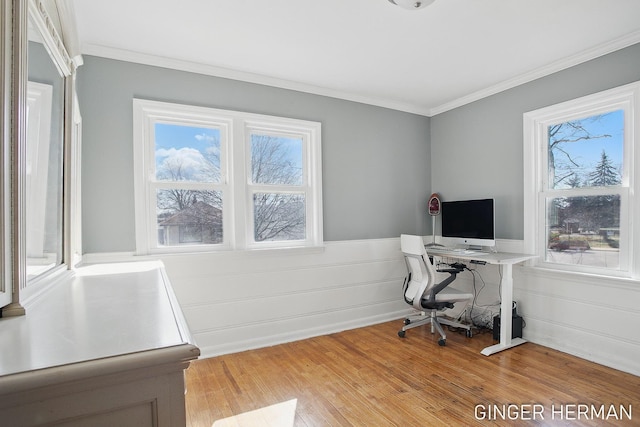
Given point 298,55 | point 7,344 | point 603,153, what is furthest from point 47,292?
point 603,153

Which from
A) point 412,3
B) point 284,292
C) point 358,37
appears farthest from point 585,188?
point 284,292

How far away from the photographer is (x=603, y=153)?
2.79m

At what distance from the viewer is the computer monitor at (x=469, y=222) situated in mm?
3287

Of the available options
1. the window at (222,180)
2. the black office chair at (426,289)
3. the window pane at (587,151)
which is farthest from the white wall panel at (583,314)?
the window at (222,180)

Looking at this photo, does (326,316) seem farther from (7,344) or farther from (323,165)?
(7,344)

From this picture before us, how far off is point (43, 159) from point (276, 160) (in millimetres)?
2231

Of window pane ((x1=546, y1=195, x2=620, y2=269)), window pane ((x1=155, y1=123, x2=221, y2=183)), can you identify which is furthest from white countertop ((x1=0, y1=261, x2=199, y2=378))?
window pane ((x1=546, y1=195, x2=620, y2=269))

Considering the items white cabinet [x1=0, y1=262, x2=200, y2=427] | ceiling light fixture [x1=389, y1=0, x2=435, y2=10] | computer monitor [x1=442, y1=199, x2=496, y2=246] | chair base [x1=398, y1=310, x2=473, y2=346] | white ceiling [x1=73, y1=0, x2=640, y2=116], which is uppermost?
white ceiling [x1=73, y1=0, x2=640, y2=116]

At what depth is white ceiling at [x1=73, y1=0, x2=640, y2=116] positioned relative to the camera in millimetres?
2138

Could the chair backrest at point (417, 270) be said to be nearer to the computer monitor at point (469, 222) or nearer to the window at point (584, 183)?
the computer monitor at point (469, 222)

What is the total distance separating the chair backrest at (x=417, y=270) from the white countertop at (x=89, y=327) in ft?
7.81

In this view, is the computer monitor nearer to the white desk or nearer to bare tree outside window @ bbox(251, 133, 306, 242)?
the white desk

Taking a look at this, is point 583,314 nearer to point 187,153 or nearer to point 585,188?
point 585,188

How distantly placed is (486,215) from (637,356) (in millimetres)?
1547
